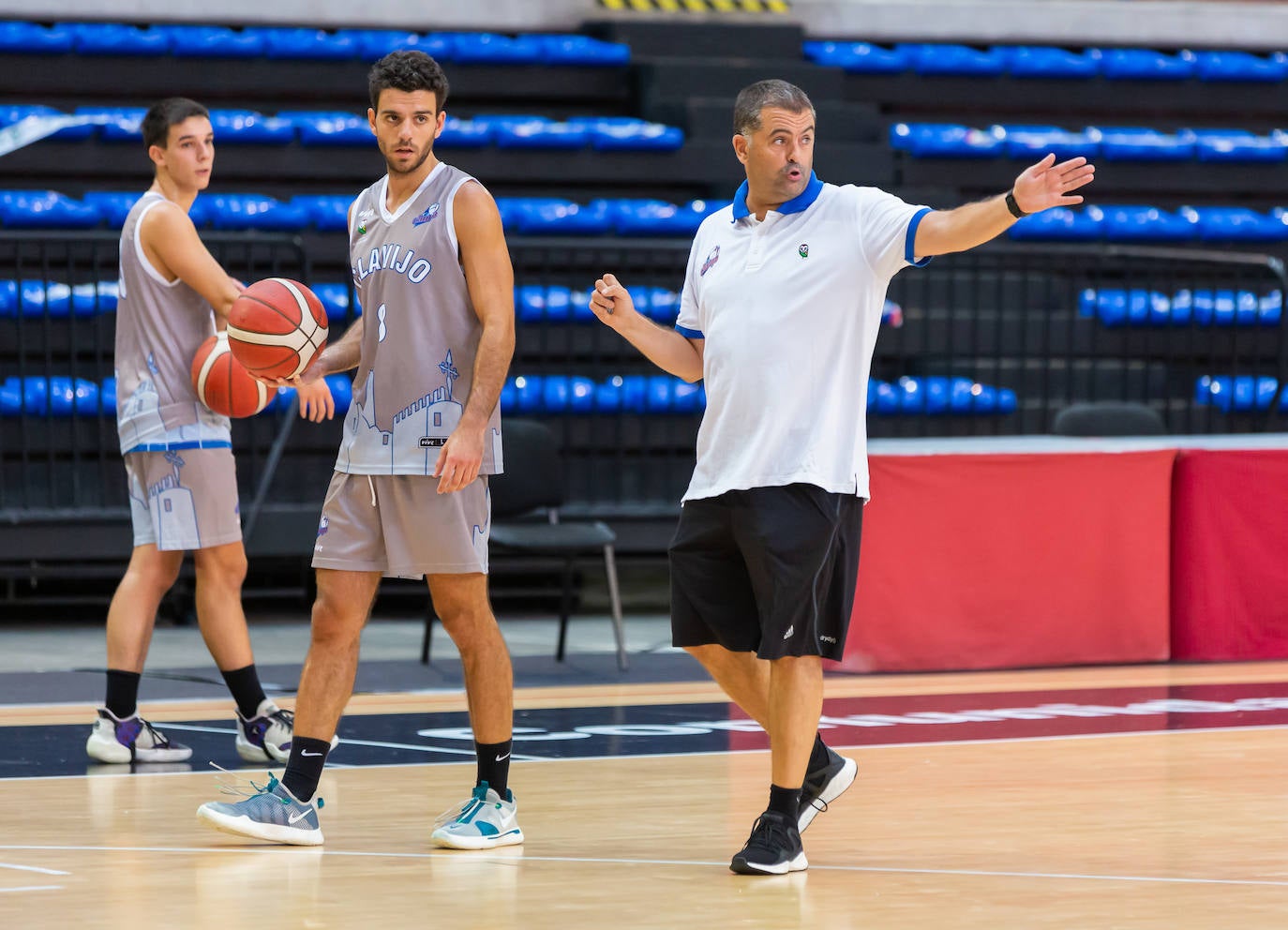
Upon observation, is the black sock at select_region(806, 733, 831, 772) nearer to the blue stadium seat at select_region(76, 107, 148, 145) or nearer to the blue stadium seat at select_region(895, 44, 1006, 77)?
the blue stadium seat at select_region(76, 107, 148, 145)

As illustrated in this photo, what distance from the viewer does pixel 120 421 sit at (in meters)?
6.03

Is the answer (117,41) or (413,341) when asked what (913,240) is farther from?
(117,41)

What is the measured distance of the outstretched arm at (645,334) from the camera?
4.54 metres

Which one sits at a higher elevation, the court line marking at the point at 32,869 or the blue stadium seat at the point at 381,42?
the blue stadium seat at the point at 381,42

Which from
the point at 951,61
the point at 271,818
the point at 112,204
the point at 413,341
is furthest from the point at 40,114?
the point at 271,818

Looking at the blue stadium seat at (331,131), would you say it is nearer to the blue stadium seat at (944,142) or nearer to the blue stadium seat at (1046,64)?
the blue stadium seat at (944,142)

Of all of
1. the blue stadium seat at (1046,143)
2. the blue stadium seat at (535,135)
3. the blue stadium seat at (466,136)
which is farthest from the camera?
the blue stadium seat at (1046,143)

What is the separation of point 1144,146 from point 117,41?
7.04 m

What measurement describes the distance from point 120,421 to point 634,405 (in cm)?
457

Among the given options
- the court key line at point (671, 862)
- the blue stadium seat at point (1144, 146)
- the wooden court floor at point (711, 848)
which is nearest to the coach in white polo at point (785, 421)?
the court key line at point (671, 862)

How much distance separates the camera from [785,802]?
435 centimetres

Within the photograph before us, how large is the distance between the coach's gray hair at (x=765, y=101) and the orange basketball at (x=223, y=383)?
1995mm

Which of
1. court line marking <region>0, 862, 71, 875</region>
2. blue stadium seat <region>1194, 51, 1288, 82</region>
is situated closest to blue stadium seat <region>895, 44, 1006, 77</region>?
blue stadium seat <region>1194, 51, 1288, 82</region>

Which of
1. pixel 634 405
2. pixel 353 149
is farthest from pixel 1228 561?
pixel 353 149
